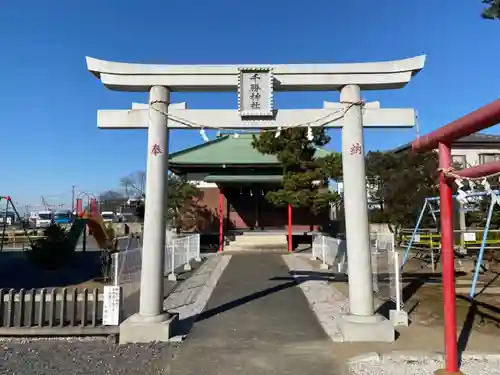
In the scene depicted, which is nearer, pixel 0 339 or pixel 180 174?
pixel 0 339

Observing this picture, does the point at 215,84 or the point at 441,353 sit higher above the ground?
the point at 215,84

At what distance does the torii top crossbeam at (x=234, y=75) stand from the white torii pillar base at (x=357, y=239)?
0.29 m

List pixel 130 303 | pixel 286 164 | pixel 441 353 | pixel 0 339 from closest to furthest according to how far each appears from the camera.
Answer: pixel 441 353, pixel 0 339, pixel 130 303, pixel 286 164

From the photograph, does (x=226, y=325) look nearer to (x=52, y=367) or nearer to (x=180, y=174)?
(x=52, y=367)

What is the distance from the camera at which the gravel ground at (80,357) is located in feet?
17.3

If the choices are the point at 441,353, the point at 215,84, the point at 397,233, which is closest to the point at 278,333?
the point at 441,353

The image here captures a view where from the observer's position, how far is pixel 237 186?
25.5 metres

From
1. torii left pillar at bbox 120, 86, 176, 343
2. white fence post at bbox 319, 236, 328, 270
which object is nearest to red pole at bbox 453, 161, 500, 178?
torii left pillar at bbox 120, 86, 176, 343

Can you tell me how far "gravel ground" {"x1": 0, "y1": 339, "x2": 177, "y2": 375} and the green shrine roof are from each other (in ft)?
59.9

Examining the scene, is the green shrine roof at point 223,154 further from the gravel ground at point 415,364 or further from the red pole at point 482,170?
the red pole at point 482,170

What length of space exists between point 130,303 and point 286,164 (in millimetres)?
12896

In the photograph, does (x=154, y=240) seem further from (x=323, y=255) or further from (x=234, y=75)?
(x=323, y=255)

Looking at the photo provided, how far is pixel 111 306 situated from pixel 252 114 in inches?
157

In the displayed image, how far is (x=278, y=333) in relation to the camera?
693 centimetres
